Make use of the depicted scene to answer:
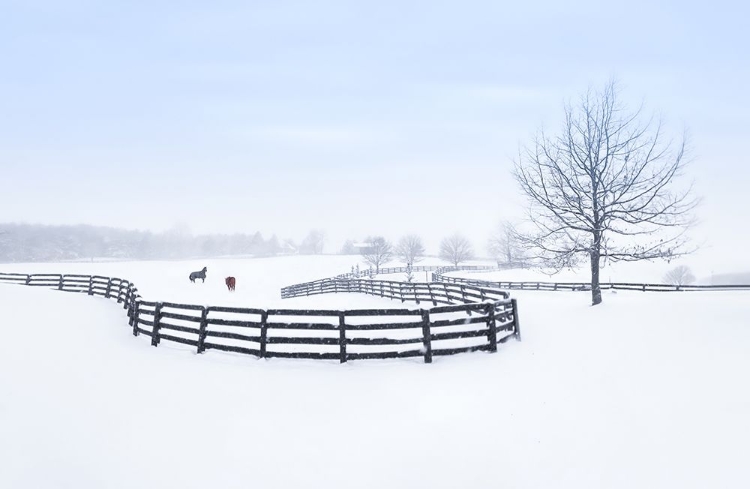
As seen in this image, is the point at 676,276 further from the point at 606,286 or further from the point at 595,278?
the point at 595,278

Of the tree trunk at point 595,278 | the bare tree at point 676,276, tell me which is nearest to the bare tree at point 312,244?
the bare tree at point 676,276

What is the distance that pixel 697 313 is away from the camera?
12.2m

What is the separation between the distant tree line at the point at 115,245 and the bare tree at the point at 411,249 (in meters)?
60.2

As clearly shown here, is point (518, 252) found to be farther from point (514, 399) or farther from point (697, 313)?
point (514, 399)

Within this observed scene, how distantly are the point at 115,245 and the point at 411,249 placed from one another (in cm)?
8305

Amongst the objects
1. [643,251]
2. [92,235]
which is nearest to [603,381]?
[643,251]

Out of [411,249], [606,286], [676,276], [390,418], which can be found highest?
[411,249]

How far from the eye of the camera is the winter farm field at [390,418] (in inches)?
199

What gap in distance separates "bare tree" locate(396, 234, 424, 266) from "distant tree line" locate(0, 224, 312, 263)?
60229 mm

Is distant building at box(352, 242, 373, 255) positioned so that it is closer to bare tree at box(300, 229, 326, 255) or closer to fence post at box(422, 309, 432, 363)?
bare tree at box(300, 229, 326, 255)

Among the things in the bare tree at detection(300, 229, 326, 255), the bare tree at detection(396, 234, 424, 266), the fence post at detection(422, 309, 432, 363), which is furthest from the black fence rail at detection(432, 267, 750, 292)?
the bare tree at detection(300, 229, 326, 255)

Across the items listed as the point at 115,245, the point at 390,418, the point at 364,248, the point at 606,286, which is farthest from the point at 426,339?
the point at 115,245

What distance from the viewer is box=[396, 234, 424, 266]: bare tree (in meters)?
84.9

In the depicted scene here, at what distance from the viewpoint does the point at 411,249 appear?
3344 inches
